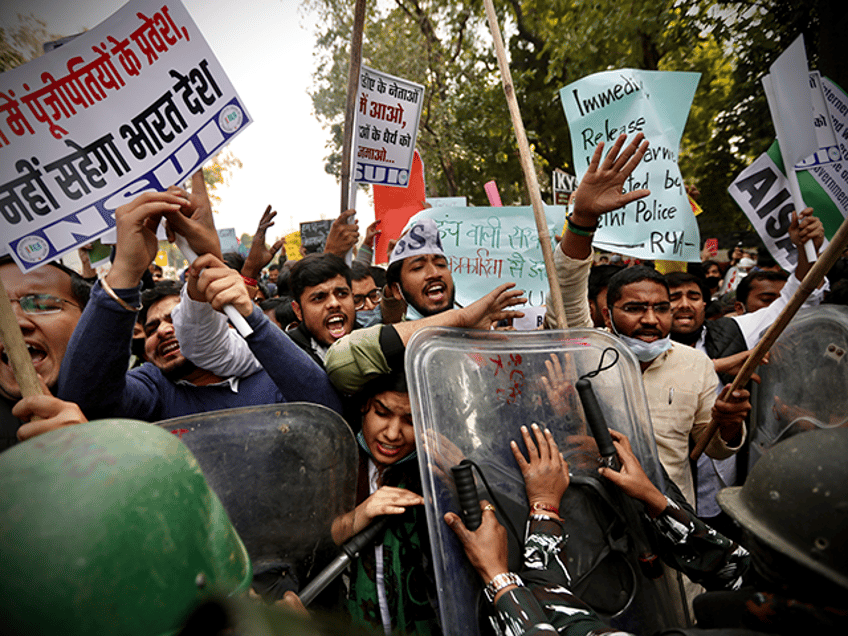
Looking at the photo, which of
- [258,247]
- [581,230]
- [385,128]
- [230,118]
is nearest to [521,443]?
[581,230]

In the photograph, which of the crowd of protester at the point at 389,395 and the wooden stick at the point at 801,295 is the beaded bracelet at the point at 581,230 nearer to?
the crowd of protester at the point at 389,395

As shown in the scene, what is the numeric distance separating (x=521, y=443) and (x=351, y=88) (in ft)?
7.65

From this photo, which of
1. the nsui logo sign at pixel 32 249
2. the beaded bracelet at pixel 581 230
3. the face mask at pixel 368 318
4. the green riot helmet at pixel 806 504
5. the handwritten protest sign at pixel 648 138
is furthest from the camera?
the face mask at pixel 368 318

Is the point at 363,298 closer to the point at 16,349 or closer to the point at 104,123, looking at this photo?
the point at 104,123

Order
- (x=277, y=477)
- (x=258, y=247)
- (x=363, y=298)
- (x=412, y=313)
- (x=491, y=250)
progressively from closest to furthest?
(x=277, y=477) → (x=412, y=313) → (x=491, y=250) → (x=258, y=247) → (x=363, y=298)

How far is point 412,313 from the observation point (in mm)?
2781

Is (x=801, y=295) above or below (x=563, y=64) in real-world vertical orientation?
below

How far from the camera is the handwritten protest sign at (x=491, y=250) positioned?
136 inches

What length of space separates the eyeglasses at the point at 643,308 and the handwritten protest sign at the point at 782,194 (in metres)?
1.26

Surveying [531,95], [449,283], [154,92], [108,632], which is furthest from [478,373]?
[531,95]

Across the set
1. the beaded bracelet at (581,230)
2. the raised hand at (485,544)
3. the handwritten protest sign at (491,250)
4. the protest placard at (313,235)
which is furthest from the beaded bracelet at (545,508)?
the protest placard at (313,235)

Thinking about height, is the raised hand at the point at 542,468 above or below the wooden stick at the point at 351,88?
below

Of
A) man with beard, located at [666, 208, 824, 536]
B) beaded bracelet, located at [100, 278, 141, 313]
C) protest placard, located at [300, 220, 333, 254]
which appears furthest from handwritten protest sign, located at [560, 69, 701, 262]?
protest placard, located at [300, 220, 333, 254]

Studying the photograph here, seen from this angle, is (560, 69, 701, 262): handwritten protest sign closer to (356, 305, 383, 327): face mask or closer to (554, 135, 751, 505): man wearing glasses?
(554, 135, 751, 505): man wearing glasses
